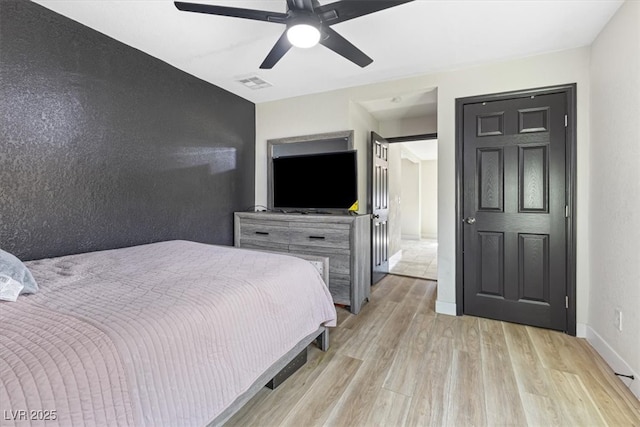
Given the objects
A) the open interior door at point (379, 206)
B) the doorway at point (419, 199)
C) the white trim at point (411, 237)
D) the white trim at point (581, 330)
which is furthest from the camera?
the white trim at point (411, 237)

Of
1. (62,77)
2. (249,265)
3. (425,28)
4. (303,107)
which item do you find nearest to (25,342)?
(249,265)

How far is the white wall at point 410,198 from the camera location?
8.11 metres

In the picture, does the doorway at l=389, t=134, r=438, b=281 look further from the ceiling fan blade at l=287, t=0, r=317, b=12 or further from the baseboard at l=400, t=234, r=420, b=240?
the ceiling fan blade at l=287, t=0, r=317, b=12

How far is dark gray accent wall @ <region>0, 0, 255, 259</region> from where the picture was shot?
6.25ft

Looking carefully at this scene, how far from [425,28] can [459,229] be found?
1786 mm

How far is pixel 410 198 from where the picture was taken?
8.21 m

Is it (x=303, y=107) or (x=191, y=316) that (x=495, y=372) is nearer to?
(x=191, y=316)

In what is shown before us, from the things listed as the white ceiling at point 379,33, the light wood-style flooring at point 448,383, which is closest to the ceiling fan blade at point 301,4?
the white ceiling at point 379,33

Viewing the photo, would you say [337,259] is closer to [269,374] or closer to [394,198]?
[269,374]

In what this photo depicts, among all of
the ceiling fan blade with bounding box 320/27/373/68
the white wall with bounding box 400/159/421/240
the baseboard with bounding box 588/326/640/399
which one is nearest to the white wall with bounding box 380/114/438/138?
the ceiling fan blade with bounding box 320/27/373/68

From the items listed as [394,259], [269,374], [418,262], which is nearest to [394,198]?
[394,259]

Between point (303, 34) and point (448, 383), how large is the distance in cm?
231

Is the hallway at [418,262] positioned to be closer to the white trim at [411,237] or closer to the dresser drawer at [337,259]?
the white trim at [411,237]

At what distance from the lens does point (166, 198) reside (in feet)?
9.34
